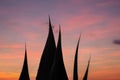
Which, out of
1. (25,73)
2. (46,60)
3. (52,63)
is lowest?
(25,73)

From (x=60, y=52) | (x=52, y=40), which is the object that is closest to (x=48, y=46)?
(x=52, y=40)

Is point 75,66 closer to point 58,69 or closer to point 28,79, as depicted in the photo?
point 58,69

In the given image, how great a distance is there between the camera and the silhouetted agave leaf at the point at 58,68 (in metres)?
9.55

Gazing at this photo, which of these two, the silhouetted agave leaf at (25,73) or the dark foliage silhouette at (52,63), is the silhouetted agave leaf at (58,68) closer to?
the dark foliage silhouette at (52,63)

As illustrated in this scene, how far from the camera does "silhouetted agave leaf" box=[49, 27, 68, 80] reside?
376 inches

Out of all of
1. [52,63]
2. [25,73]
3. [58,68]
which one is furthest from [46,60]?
[25,73]

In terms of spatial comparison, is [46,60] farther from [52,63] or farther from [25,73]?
[25,73]

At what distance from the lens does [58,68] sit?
9.66 metres

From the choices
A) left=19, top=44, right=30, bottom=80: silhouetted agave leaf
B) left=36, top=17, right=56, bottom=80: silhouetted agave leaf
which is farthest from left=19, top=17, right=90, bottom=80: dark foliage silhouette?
left=19, top=44, right=30, bottom=80: silhouetted agave leaf

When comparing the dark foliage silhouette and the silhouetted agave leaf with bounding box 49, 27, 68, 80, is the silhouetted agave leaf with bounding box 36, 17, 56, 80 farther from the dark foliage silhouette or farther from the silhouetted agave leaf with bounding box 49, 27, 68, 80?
the silhouetted agave leaf with bounding box 49, 27, 68, 80

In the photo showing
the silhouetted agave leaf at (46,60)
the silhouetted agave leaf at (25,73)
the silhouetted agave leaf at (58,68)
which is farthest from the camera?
the silhouetted agave leaf at (25,73)

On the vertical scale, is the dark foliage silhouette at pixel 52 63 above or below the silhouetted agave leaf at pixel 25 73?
above

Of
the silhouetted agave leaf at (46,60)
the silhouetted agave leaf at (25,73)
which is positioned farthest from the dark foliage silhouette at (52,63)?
the silhouetted agave leaf at (25,73)

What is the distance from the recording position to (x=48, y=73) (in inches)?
407
